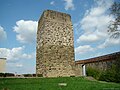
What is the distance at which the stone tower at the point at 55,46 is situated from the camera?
21.8 metres

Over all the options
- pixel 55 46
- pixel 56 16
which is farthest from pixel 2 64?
pixel 56 16

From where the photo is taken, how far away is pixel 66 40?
77.2 feet

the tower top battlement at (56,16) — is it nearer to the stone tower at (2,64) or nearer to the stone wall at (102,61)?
the stone wall at (102,61)

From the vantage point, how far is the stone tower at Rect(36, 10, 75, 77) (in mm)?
21764

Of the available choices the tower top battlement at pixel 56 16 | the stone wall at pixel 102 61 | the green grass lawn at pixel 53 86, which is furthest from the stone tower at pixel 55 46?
the green grass lawn at pixel 53 86

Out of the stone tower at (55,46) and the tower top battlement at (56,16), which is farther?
the tower top battlement at (56,16)

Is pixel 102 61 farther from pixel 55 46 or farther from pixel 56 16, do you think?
pixel 56 16

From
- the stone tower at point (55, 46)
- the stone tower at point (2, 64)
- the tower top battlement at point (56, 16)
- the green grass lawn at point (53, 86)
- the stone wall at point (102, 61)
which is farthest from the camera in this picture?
the stone tower at point (2, 64)

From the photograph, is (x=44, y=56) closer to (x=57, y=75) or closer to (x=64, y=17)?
(x=57, y=75)

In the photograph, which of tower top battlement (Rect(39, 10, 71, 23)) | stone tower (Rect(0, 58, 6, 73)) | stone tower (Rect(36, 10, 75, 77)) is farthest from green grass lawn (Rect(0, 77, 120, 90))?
stone tower (Rect(0, 58, 6, 73))

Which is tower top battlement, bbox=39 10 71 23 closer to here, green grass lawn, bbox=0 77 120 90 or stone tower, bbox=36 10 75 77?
stone tower, bbox=36 10 75 77

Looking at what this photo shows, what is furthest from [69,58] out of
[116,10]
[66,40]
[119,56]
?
[116,10]

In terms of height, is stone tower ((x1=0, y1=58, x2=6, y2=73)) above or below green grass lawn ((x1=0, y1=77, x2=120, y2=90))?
above

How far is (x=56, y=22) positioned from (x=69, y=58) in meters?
4.88
